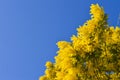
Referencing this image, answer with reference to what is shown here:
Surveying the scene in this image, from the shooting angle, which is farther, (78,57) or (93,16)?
(93,16)

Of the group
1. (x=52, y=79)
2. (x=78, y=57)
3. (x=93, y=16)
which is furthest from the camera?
(x=52, y=79)

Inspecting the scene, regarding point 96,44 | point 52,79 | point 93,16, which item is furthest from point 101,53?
point 52,79

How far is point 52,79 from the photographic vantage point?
41.3m

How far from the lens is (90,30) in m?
29.8

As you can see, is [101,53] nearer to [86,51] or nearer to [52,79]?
[86,51]

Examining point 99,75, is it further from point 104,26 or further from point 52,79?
point 52,79

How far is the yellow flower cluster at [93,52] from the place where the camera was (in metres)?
28.6

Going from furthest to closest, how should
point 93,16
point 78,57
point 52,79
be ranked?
point 52,79 → point 93,16 → point 78,57

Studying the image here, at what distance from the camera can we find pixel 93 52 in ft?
96.5

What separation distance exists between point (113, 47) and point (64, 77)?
3667 millimetres

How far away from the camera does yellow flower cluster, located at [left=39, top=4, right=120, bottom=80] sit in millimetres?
28625

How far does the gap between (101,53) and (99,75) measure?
1450 millimetres

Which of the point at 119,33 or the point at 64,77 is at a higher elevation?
the point at 119,33

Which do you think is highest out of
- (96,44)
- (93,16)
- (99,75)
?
(93,16)
